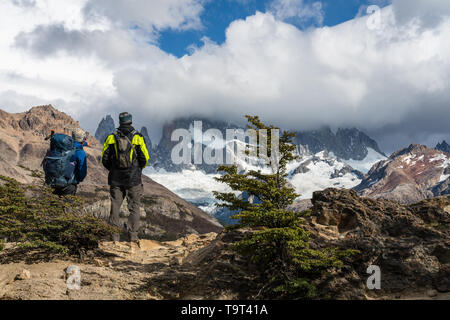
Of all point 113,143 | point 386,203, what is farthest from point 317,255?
point 386,203

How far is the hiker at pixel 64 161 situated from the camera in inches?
483

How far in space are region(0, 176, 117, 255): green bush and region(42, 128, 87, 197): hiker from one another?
46cm

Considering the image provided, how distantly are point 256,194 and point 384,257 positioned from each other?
15.7 feet

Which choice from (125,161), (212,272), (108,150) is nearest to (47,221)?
(108,150)

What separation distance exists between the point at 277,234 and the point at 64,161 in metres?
7.31

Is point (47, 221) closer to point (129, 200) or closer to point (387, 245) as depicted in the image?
point (129, 200)

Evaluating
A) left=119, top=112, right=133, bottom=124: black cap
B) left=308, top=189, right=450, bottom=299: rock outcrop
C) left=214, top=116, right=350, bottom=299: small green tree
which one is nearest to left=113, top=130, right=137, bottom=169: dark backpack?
left=119, top=112, right=133, bottom=124: black cap

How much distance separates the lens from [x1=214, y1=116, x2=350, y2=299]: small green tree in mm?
10664

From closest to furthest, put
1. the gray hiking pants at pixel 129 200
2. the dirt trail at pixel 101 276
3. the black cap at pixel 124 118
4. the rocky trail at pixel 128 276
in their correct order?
the dirt trail at pixel 101 276 < the rocky trail at pixel 128 276 < the black cap at pixel 124 118 < the gray hiking pants at pixel 129 200

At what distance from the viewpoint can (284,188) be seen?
38.4ft

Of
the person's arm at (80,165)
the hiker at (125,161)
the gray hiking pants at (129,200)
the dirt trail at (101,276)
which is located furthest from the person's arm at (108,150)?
the dirt trail at (101,276)

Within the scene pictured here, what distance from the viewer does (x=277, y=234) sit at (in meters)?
10.6

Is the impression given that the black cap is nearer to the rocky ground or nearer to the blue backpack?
the blue backpack

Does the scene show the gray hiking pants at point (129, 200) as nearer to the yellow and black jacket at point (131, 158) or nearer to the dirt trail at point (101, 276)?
the yellow and black jacket at point (131, 158)
